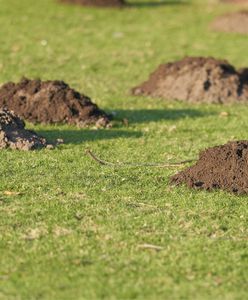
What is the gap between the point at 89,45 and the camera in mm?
22031

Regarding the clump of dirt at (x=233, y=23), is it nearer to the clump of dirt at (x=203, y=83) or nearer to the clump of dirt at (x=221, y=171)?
the clump of dirt at (x=203, y=83)

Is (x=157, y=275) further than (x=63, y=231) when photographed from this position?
No

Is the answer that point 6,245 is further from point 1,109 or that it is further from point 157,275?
point 1,109

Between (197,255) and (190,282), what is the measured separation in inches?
23.9

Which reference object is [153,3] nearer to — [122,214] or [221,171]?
[221,171]

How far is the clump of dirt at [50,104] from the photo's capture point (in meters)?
13.2

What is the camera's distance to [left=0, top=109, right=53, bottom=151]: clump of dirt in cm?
1108

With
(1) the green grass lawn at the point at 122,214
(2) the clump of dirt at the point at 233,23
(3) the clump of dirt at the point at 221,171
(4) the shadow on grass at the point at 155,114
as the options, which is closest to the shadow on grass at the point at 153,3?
(2) the clump of dirt at the point at 233,23

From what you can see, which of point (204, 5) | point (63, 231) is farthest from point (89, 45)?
point (63, 231)

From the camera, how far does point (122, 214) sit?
8.53m

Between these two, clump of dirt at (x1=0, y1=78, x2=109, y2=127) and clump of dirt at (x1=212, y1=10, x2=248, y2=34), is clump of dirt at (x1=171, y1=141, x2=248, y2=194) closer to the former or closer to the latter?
clump of dirt at (x1=0, y1=78, x2=109, y2=127)

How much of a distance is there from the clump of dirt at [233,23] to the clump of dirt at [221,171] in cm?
1517

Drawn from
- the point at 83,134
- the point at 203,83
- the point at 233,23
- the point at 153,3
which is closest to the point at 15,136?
the point at 83,134

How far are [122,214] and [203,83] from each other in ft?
24.2
